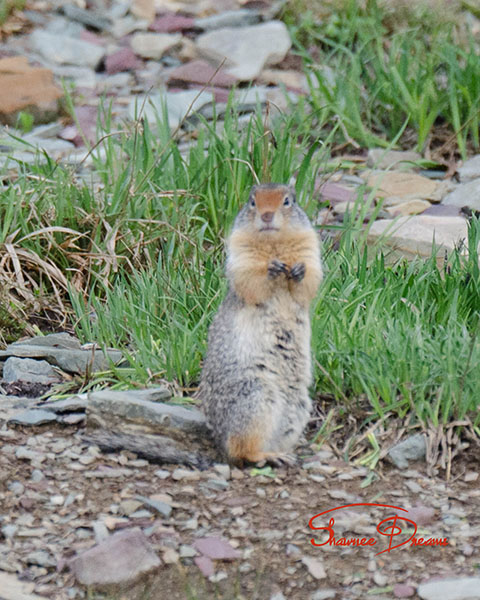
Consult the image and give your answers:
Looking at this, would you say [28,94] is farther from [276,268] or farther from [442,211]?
[276,268]

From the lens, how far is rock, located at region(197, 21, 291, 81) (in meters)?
9.27

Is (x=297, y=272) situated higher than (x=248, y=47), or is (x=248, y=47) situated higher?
(x=248, y=47)

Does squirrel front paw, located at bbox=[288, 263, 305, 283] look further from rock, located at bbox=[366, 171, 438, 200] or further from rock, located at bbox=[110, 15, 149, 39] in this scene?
rock, located at bbox=[110, 15, 149, 39]

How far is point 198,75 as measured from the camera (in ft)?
30.1

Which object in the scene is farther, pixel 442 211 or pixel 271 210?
pixel 442 211

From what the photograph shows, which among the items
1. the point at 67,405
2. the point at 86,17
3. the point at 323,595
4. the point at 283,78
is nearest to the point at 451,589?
the point at 323,595

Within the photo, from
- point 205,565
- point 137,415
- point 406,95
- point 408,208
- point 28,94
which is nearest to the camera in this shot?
point 205,565

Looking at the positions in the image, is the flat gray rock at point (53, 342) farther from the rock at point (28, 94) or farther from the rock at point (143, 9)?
the rock at point (143, 9)

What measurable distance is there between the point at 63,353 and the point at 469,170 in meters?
3.56

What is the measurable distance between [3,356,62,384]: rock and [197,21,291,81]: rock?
462 centimetres

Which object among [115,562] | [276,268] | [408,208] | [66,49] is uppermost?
[66,49]

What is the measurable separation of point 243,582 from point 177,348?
1487 millimetres

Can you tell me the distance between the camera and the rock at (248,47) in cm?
927

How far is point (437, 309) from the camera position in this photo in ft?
16.4
